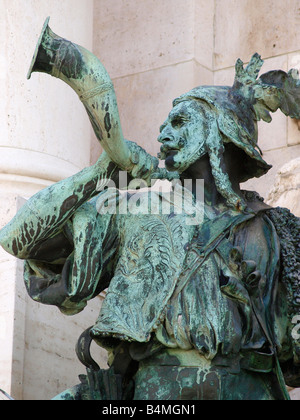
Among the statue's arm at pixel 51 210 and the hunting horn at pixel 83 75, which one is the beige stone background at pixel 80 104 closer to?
the statue's arm at pixel 51 210

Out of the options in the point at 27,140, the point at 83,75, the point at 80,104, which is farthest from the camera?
the point at 80,104

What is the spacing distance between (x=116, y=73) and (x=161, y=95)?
30cm

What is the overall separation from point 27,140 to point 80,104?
1.35 feet

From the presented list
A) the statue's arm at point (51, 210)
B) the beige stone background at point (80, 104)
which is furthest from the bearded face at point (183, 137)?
the beige stone background at point (80, 104)

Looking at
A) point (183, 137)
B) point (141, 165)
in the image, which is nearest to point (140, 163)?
point (141, 165)

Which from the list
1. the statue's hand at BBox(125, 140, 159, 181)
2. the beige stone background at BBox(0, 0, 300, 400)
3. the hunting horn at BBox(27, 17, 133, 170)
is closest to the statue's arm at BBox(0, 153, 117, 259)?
the statue's hand at BBox(125, 140, 159, 181)

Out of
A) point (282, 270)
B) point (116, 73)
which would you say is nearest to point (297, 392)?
point (282, 270)

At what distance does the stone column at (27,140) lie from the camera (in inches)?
336

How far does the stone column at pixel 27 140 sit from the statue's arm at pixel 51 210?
1.18 metres

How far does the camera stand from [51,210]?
734 cm

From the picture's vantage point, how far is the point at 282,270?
24.5ft

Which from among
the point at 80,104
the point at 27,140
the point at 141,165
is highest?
the point at 80,104

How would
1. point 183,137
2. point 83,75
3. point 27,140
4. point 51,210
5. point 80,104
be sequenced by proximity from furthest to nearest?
point 80,104 → point 27,140 → point 183,137 → point 51,210 → point 83,75

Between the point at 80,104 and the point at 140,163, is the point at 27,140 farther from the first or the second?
the point at 140,163
